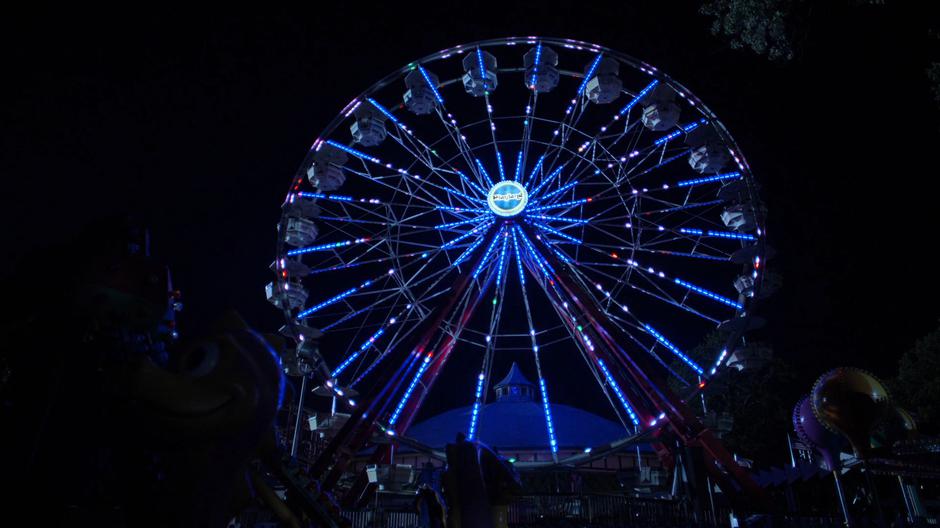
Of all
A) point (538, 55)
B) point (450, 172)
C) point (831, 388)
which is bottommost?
point (831, 388)

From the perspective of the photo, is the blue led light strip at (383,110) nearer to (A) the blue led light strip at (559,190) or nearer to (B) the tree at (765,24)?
(A) the blue led light strip at (559,190)

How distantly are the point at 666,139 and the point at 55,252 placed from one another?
50.3 feet

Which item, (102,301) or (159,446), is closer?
(159,446)

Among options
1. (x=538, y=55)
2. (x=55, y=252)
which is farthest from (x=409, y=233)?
(x=55, y=252)

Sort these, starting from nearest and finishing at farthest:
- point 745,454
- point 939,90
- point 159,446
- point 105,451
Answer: point 159,446
point 105,451
point 939,90
point 745,454

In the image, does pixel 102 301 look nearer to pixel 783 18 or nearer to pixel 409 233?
pixel 783 18

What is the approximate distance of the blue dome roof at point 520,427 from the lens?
31.5 meters

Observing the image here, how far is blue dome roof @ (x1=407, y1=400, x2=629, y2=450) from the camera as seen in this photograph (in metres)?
31.5

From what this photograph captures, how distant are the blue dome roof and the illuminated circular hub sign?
1692 centimetres

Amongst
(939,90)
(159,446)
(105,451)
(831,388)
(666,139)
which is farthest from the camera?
(666,139)

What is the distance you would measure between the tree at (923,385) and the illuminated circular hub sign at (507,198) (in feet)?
65.1

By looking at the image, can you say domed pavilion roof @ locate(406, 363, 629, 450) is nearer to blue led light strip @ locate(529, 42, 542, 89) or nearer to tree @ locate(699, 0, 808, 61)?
blue led light strip @ locate(529, 42, 542, 89)

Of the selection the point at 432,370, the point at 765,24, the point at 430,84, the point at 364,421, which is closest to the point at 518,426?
the point at 432,370

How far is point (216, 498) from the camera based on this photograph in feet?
9.76
